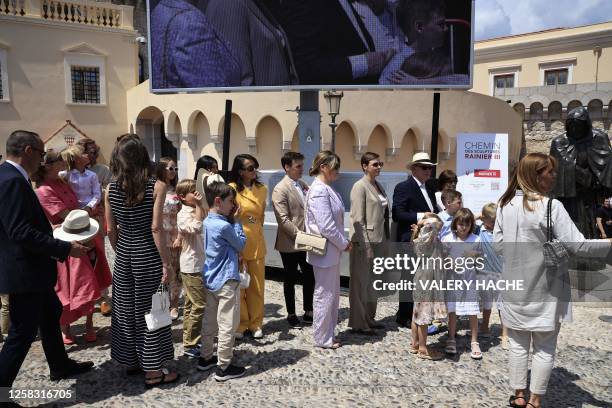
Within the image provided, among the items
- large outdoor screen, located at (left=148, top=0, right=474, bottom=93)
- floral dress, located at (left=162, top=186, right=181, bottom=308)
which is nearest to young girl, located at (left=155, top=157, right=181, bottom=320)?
floral dress, located at (left=162, top=186, right=181, bottom=308)

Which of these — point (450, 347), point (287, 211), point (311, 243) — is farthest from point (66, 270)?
point (450, 347)

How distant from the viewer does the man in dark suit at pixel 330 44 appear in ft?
24.8

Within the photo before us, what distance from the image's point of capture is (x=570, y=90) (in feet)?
73.0

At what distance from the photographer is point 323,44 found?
7.68 m

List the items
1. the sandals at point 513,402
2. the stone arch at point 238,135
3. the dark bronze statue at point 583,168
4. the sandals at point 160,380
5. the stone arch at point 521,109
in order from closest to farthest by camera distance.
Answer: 1. the sandals at point 513,402
2. the sandals at point 160,380
3. the dark bronze statue at point 583,168
4. the stone arch at point 238,135
5. the stone arch at point 521,109

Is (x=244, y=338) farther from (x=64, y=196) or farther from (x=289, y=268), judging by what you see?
(x=64, y=196)

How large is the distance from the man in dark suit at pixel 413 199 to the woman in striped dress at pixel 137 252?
7.32 ft

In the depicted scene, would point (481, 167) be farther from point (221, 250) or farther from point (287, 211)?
point (221, 250)

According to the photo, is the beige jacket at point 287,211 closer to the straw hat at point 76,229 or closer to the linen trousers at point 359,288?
the linen trousers at point 359,288

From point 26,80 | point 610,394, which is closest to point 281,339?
point 610,394

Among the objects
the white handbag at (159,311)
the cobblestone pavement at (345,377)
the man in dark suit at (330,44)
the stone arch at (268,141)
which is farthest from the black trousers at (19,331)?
the stone arch at (268,141)

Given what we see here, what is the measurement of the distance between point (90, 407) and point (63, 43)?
18.6 meters

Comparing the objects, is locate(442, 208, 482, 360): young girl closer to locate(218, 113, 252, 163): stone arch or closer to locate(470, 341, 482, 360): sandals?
locate(470, 341, 482, 360): sandals

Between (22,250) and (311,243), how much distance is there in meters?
2.15
